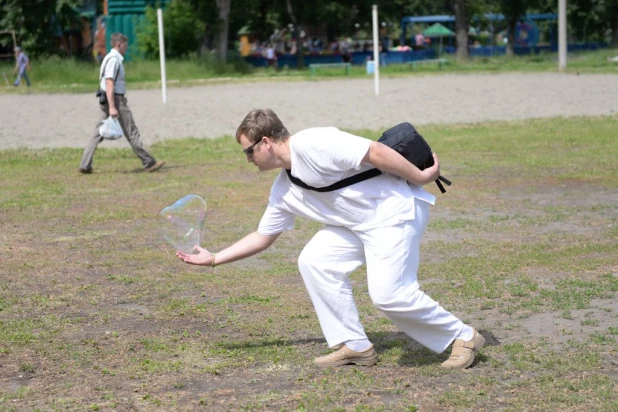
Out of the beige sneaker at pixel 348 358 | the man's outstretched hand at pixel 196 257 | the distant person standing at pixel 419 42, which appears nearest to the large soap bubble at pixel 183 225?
the man's outstretched hand at pixel 196 257

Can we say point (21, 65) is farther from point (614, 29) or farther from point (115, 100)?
point (614, 29)

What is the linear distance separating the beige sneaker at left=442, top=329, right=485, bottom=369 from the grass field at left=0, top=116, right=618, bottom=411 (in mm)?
56

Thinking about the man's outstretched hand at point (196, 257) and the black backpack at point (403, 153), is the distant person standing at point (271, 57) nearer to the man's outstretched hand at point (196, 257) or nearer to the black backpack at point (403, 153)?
the man's outstretched hand at point (196, 257)

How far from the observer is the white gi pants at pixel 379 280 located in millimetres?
5391

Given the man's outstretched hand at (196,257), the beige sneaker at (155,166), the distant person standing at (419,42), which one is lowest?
the beige sneaker at (155,166)

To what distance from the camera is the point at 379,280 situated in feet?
17.7

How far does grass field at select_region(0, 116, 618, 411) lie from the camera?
525cm

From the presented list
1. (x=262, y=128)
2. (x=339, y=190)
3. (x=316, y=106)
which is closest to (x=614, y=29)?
(x=316, y=106)

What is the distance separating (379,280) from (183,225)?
1.26 m

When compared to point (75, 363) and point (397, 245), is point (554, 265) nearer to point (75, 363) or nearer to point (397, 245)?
point (397, 245)

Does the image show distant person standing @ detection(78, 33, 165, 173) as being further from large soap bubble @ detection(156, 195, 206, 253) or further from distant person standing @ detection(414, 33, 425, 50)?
distant person standing @ detection(414, 33, 425, 50)

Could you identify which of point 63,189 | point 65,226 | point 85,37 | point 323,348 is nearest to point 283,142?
point 323,348

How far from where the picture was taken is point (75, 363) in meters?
5.89

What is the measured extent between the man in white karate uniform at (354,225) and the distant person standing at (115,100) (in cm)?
923
